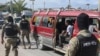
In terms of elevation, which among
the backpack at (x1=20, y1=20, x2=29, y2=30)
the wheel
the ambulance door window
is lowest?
the wheel

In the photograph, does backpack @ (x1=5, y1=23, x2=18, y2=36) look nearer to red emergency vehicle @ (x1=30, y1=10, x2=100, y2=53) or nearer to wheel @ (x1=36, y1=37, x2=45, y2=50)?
red emergency vehicle @ (x1=30, y1=10, x2=100, y2=53)

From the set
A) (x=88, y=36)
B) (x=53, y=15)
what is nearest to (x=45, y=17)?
(x=53, y=15)

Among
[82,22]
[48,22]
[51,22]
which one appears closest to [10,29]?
[51,22]

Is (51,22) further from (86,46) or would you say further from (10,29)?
(86,46)

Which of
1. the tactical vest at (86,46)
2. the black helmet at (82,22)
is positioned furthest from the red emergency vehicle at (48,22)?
the black helmet at (82,22)

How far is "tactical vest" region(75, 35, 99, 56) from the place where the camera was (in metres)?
3.93

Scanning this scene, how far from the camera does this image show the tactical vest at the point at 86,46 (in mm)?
3932

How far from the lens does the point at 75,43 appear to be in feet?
12.7

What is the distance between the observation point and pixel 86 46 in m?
3.96

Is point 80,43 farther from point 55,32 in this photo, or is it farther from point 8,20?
point 55,32

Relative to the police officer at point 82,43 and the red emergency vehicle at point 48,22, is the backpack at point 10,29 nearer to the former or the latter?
the red emergency vehicle at point 48,22

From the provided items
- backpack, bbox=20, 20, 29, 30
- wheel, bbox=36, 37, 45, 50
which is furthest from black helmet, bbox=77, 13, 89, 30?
backpack, bbox=20, 20, 29, 30

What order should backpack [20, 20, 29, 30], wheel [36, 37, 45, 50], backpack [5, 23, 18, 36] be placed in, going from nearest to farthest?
backpack [5, 23, 18, 36]
wheel [36, 37, 45, 50]
backpack [20, 20, 29, 30]

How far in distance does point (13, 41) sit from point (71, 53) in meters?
6.32
